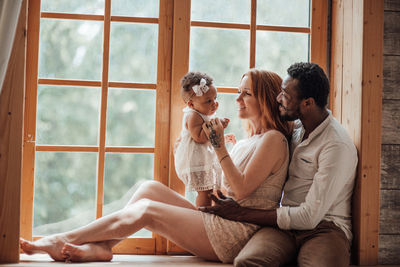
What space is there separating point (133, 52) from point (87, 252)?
1135mm

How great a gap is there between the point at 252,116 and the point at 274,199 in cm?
46

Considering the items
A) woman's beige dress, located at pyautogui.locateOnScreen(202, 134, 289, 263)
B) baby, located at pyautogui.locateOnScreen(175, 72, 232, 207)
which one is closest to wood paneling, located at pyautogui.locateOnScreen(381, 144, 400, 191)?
woman's beige dress, located at pyautogui.locateOnScreen(202, 134, 289, 263)

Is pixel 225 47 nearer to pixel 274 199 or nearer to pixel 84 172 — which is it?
pixel 274 199

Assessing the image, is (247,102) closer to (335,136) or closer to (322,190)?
(335,136)

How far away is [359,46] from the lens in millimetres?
2145

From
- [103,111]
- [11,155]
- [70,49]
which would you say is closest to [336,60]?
[103,111]

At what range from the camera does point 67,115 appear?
2.37 meters

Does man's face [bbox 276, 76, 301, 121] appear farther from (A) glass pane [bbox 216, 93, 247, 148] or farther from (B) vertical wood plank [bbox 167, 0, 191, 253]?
(B) vertical wood plank [bbox 167, 0, 191, 253]

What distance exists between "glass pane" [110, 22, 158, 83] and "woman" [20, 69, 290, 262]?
553 millimetres

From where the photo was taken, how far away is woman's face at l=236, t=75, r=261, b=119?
7.25ft

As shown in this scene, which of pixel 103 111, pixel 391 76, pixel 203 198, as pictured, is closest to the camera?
pixel 391 76

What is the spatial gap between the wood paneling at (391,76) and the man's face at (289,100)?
0.49 meters

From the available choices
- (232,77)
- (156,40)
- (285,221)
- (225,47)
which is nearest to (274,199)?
(285,221)

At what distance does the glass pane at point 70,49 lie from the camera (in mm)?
2359
